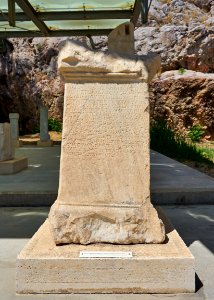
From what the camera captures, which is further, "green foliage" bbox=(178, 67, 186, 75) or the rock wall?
"green foliage" bbox=(178, 67, 186, 75)

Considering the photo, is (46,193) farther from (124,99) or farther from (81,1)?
(81,1)

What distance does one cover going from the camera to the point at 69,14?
9523 mm

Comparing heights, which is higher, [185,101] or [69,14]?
[69,14]

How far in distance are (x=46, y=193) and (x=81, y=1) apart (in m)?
5.24

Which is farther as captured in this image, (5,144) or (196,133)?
(196,133)

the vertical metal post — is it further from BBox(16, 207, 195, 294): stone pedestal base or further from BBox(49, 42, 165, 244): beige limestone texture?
BBox(16, 207, 195, 294): stone pedestal base

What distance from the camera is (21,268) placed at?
251cm

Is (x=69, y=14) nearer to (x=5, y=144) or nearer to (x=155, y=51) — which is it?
(x=5, y=144)

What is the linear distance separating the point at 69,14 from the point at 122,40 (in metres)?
7.09

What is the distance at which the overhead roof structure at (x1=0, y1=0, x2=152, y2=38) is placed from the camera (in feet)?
28.4

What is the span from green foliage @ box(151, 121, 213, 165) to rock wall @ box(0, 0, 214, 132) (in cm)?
371

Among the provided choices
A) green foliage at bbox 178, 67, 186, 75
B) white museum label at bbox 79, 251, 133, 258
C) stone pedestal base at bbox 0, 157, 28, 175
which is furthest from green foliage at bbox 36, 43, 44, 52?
white museum label at bbox 79, 251, 133, 258

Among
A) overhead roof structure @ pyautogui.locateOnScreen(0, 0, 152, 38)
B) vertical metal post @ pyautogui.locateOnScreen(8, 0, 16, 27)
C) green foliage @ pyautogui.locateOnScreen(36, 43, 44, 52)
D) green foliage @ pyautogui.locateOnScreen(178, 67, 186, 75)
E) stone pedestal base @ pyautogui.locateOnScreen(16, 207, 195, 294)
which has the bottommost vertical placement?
stone pedestal base @ pyautogui.locateOnScreen(16, 207, 195, 294)

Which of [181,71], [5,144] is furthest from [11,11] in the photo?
[181,71]
